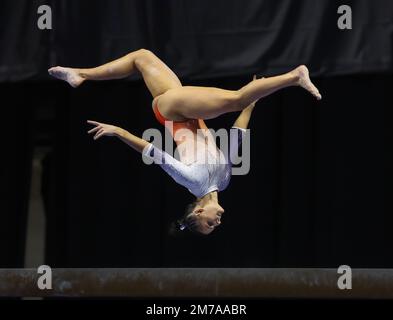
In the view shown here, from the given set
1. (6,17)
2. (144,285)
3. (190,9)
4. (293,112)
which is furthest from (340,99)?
(6,17)

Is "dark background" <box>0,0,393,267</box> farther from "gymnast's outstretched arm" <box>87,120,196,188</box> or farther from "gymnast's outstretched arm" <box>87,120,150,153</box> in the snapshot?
"gymnast's outstretched arm" <box>87,120,150,153</box>

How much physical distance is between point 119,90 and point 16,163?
0.85 metres

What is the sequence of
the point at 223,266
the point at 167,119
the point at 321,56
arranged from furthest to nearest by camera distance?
the point at 223,266, the point at 321,56, the point at 167,119

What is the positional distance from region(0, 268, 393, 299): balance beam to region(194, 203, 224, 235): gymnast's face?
38 cm

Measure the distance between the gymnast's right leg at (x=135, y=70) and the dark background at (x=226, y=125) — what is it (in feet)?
0.93

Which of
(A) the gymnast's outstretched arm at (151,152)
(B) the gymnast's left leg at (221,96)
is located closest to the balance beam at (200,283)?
(A) the gymnast's outstretched arm at (151,152)

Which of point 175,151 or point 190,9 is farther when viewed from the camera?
point 190,9

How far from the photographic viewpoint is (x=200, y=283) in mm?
6336

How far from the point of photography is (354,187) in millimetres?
6660

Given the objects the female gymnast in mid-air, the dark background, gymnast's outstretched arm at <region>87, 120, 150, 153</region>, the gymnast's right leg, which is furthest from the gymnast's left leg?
the dark background

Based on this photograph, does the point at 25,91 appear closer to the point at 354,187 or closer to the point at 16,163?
the point at 16,163

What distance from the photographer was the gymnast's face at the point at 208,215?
6.02 m

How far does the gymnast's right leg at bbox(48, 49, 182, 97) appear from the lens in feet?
20.1

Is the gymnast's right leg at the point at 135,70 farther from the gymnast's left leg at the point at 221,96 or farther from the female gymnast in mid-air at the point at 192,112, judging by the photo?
the gymnast's left leg at the point at 221,96
